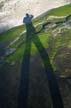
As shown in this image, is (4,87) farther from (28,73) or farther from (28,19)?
(28,19)

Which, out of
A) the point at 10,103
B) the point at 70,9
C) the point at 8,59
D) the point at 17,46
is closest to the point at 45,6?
the point at 70,9

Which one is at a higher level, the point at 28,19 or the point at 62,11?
the point at 62,11

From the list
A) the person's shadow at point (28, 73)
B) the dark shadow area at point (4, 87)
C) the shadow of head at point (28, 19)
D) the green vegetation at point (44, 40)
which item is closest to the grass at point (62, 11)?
the green vegetation at point (44, 40)

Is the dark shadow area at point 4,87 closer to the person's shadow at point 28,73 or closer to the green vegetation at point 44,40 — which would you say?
the person's shadow at point 28,73

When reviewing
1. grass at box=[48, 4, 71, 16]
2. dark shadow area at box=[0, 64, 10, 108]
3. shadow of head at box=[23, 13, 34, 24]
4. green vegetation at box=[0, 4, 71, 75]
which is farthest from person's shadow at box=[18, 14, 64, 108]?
shadow of head at box=[23, 13, 34, 24]

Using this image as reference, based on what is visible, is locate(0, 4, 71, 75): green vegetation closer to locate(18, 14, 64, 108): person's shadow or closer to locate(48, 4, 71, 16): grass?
locate(18, 14, 64, 108): person's shadow

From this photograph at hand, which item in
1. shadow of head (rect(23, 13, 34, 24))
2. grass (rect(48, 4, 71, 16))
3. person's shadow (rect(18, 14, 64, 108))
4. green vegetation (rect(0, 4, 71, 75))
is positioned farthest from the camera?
shadow of head (rect(23, 13, 34, 24))

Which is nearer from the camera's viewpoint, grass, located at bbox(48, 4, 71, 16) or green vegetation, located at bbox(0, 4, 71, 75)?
green vegetation, located at bbox(0, 4, 71, 75)

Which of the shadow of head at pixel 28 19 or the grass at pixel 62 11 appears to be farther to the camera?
the shadow of head at pixel 28 19

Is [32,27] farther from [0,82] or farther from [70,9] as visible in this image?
[0,82]

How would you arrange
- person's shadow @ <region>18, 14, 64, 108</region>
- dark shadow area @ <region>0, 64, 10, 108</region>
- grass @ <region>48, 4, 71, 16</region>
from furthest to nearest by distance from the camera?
grass @ <region>48, 4, 71, 16</region> → dark shadow area @ <region>0, 64, 10, 108</region> → person's shadow @ <region>18, 14, 64, 108</region>

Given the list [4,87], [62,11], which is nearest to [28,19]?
[62,11]
